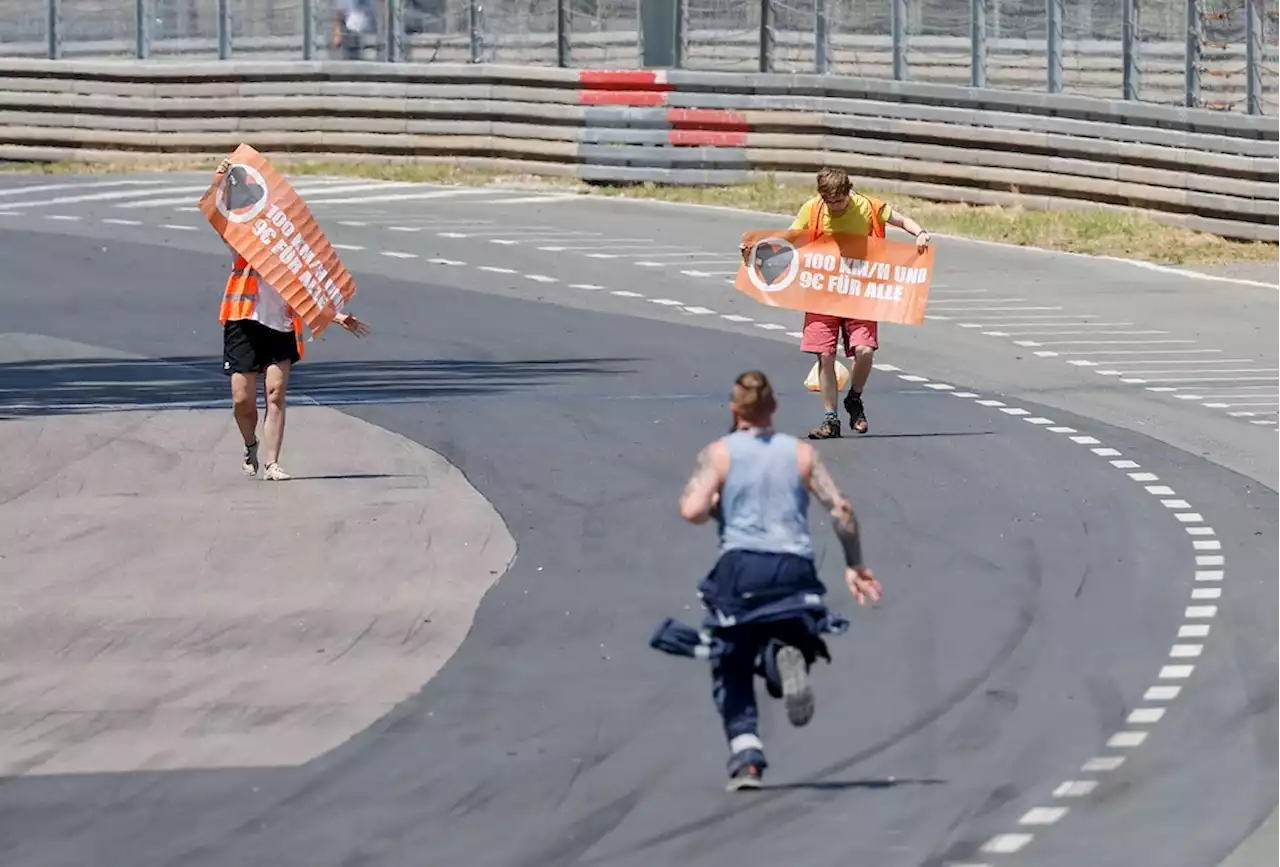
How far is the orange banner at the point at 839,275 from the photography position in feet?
59.4

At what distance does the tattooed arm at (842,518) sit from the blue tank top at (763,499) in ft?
0.15

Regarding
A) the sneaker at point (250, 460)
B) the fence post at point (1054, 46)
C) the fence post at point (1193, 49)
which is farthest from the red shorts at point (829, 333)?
the fence post at point (1054, 46)

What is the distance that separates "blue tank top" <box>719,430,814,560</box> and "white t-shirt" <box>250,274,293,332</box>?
23.2 feet

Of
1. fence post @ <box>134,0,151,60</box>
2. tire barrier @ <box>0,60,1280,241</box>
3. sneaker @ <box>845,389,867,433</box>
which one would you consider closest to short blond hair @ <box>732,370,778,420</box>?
sneaker @ <box>845,389,867,433</box>

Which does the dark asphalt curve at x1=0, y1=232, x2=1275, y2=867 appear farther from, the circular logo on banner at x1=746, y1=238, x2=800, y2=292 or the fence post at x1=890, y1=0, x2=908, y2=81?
the fence post at x1=890, y1=0, x2=908, y2=81

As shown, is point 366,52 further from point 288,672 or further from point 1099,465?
point 288,672

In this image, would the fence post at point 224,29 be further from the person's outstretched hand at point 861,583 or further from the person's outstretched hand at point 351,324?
the person's outstretched hand at point 861,583

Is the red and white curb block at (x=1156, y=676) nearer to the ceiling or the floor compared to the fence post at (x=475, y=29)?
nearer to the floor

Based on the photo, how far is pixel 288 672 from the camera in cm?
1173

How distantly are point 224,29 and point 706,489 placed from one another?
84.9 feet

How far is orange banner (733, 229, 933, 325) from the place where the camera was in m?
18.1

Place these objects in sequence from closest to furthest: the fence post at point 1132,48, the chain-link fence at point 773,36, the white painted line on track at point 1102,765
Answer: the white painted line on track at point 1102,765 → the chain-link fence at point 773,36 → the fence post at point 1132,48

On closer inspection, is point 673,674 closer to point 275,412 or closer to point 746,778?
point 746,778

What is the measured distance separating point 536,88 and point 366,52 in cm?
288
